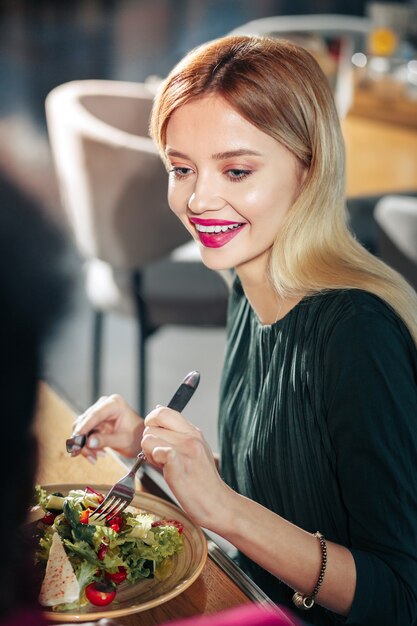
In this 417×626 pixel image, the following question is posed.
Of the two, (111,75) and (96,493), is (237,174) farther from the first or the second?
(111,75)

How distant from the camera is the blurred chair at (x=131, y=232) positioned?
2.74 meters

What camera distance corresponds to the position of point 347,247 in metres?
1.38

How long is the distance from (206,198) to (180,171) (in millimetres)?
65

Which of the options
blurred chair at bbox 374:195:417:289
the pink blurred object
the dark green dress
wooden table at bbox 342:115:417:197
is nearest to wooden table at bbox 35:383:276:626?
the pink blurred object

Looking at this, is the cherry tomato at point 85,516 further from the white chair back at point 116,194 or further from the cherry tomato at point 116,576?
the white chair back at point 116,194

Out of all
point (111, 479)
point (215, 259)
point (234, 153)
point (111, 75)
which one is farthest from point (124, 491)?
point (111, 75)

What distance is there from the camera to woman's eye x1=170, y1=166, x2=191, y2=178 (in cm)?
135

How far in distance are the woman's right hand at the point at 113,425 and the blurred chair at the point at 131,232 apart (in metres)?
1.30

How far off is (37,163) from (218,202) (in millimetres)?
4400

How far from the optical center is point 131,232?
277cm

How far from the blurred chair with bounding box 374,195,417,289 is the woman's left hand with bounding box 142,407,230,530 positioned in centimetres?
160

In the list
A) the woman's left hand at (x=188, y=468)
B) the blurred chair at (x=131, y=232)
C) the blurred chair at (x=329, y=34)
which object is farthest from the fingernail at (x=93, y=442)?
the blurred chair at (x=329, y=34)

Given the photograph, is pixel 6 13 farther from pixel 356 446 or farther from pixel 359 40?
pixel 356 446

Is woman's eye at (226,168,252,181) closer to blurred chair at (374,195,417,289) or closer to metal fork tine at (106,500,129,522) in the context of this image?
metal fork tine at (106,500,129,522)
